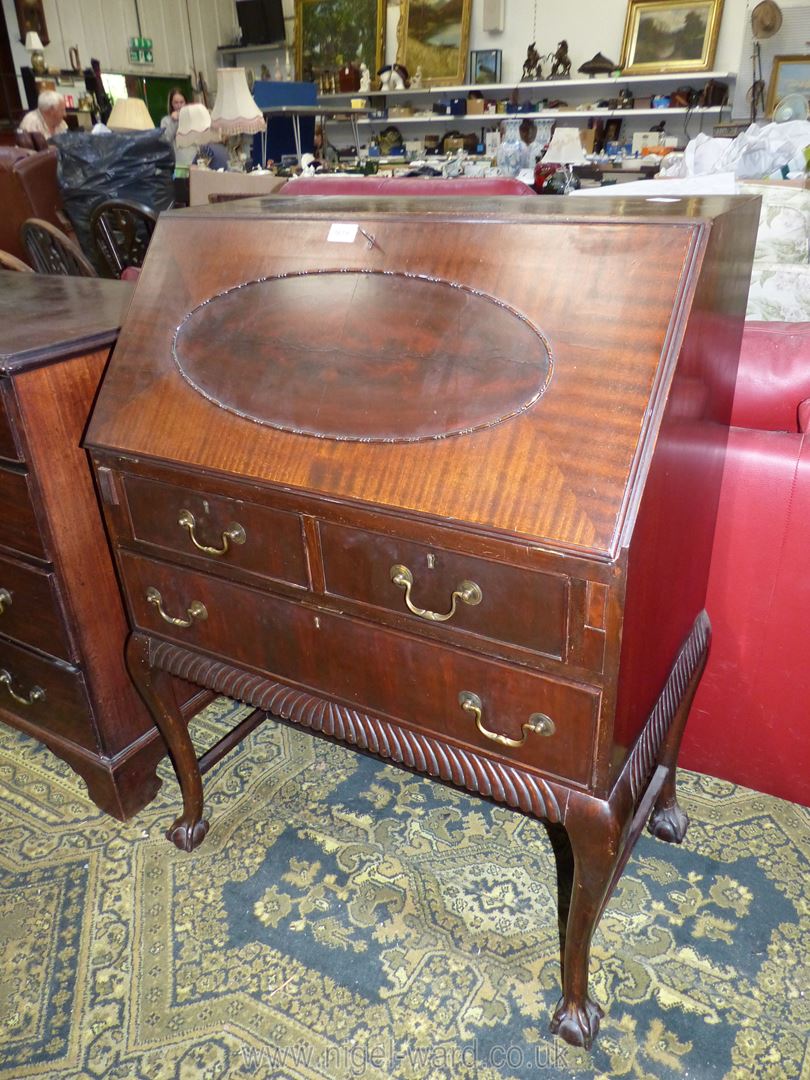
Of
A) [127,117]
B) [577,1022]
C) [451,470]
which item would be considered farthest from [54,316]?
[127,117]

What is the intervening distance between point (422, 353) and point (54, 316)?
0.94 m

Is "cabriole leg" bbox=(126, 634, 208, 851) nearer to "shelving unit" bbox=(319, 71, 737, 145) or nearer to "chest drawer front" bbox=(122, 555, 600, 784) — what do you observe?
"chest drawer front" bbox=(122, 555, 600, 784)

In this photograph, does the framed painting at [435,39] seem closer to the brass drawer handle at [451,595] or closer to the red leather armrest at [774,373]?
the red leather armrest at [774,373]

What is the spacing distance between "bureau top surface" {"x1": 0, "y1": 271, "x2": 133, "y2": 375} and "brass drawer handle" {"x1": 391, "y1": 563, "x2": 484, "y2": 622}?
2.55ft

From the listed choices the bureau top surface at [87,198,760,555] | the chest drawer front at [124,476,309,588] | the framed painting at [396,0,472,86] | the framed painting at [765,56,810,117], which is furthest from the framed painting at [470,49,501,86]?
the chest drawer front at [124,476,309,588]

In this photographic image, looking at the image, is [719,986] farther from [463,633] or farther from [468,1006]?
[463,633]

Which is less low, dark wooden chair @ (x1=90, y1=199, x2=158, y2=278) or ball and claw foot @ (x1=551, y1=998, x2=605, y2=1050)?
dark wooden chair @ (x1=90, y1=199, x2=158, y2=278)

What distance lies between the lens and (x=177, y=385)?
112 centimetres

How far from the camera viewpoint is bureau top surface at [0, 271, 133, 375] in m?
1.31

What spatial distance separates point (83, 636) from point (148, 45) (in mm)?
10272

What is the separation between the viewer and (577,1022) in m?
1.18

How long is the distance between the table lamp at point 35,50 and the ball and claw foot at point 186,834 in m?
9.29

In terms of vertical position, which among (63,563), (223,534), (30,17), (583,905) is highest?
(30,17)

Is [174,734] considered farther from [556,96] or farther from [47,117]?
[556,96]
